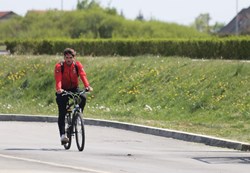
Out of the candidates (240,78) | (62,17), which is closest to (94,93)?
(240,78)

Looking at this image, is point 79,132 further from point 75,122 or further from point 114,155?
point 114,155

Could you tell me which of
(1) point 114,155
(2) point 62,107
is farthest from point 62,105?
(1) point 114,155

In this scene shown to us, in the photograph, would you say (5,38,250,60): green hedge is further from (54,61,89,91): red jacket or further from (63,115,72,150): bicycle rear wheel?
(54,61,89,91): red jacket

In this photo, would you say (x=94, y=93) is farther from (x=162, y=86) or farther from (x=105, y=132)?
(x=105, y=132)

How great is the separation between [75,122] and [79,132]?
0.27 meters

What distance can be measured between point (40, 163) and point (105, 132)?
817 centimetres

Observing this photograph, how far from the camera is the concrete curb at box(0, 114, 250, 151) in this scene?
59.9ft

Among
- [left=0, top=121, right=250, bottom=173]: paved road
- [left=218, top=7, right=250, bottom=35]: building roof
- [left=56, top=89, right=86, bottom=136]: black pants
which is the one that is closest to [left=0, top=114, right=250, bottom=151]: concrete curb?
[left=0, top=121, right=250, bottom=173]: paved road

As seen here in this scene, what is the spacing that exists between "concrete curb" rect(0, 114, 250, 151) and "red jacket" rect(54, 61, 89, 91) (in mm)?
3230

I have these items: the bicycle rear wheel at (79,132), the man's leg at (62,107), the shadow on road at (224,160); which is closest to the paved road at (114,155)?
the shadow on road at (224,160)

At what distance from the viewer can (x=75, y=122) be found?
55.7 ft

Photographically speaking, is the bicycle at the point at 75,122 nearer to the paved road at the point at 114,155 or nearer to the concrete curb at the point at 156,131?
the paved road at the point at 114,155

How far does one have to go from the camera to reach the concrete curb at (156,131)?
18266 millimetres

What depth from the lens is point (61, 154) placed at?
15805mm
